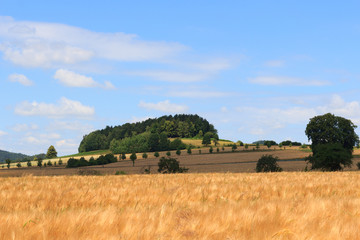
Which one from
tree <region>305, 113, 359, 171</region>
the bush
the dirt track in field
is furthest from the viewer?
tree <region>305, 113, 359, 171</region>

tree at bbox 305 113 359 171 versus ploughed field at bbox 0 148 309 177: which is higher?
tree at bbox 305 113 359 171

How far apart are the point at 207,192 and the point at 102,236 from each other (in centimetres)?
719

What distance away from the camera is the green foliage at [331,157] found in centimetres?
5009

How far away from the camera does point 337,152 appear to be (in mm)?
50219

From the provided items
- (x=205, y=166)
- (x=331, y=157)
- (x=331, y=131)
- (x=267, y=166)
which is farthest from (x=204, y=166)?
(x=331, y=157)

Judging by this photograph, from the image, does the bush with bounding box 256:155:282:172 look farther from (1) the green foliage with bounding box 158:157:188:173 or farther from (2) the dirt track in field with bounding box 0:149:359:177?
(2) the dirt track in field with bounding box 0:149:359:177

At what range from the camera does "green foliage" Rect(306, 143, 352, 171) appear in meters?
50.1

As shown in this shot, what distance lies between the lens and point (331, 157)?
50281 mm

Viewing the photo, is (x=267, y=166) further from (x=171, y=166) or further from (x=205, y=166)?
(x=205, y=166)

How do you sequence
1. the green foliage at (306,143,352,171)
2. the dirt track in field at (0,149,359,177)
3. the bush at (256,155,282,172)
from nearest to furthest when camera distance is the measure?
1. the green foliage at (306,143,352,171)
2. the bush at (256,155,282,172)
3. the dirt track in field at (0,149,359,177)

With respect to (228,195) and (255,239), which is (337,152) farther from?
(255,239)

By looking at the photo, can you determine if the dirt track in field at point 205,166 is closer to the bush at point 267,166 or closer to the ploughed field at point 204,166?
the ploughed field at point 204,166

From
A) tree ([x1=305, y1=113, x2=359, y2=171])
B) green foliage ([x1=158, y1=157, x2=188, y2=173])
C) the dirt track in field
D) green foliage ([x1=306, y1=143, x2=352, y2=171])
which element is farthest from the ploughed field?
green foliage ([x1=306, y1=143, x2=352, y2=171])

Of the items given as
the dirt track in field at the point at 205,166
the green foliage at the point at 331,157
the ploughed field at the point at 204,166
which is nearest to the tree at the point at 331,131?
the dirt track in field at the point at 205,166
